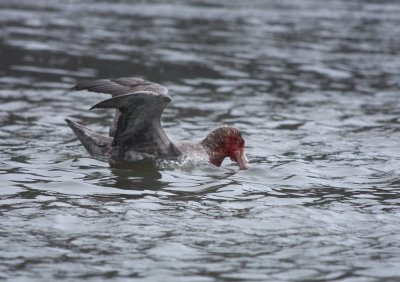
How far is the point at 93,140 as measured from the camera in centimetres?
1036

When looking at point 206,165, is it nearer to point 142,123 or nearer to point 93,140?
point 142,123

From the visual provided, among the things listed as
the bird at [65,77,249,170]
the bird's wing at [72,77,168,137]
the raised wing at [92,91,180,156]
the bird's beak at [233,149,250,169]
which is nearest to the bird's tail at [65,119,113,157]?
the bird at [65,77,249,170]

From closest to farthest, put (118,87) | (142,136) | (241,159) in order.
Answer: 1. (118,87)
2. (142,136)
3. (241,159)

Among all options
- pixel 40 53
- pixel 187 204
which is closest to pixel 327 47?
pixel 40 53

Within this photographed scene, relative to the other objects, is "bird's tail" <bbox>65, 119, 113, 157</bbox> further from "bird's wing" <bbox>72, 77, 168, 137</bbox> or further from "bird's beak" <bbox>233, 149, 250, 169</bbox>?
"bird's beak" <bbox>233, 149, 250, 169</bbox>

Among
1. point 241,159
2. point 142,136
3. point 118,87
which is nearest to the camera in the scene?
point 118,87

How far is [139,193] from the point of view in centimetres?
883

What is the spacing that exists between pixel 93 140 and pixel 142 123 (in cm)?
81

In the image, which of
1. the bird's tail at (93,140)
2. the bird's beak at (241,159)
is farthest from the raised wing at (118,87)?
the bird's beak at (241,159)

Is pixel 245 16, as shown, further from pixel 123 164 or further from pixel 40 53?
pixel 123 164

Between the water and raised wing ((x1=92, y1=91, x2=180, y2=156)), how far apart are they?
0.89 ft

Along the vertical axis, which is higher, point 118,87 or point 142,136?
point 118,87

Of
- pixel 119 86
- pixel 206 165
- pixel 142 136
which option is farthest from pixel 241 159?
pixel 119 86

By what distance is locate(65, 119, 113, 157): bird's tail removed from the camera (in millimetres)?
10305
